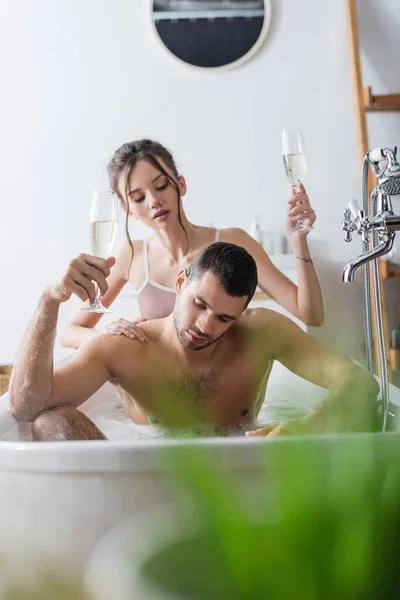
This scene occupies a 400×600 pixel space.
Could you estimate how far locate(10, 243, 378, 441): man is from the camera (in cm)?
154

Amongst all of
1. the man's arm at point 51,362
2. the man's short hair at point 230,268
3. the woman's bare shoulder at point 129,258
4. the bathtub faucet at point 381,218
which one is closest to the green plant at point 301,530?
the bathtub faucet at point 381,218

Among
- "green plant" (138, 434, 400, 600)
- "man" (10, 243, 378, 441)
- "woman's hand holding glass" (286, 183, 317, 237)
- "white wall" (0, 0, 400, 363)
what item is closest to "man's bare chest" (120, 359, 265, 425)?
"man" (10, 243, 378, 441)

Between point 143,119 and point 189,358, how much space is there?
7.06 ft

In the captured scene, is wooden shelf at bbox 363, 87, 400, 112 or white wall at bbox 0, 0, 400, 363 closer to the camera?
wooden shelf at bbox 363, 87, 400, 112

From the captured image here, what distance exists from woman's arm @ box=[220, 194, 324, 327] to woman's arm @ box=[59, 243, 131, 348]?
0.38 metres

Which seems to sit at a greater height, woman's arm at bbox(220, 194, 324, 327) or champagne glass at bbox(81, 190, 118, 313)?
champagne glass at bbox(81, 190, 118, 313)

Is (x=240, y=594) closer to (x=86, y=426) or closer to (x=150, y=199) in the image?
(x=86, y=426)

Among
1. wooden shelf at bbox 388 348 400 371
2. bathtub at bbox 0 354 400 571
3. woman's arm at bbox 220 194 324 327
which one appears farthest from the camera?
wooden shelf at bbox 388 348 400 371

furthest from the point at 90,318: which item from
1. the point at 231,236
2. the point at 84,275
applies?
the point at 84,275

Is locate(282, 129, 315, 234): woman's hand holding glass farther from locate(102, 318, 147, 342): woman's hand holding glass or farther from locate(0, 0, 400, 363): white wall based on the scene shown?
locate(0, 0, 400, 363): white wall

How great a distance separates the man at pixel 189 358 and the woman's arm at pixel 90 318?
15.1 inches

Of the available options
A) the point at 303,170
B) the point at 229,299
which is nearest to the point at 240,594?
the point at 229,299

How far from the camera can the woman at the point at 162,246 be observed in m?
2.35

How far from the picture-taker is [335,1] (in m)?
3.70
